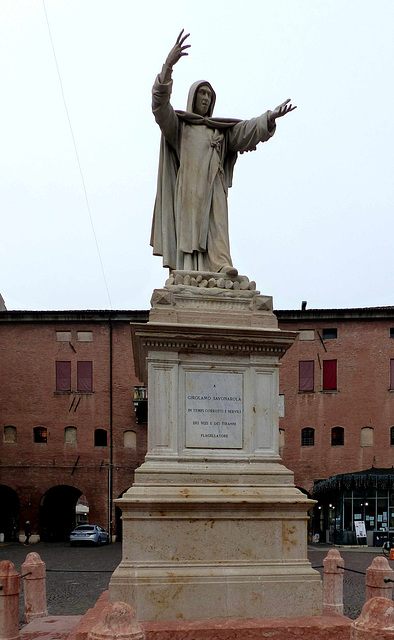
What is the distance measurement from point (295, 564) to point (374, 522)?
32.0 meters

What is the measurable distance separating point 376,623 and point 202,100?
244 inches

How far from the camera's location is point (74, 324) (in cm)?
4481

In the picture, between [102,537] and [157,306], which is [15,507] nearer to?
[102,537]

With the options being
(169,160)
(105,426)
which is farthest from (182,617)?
(105,426)

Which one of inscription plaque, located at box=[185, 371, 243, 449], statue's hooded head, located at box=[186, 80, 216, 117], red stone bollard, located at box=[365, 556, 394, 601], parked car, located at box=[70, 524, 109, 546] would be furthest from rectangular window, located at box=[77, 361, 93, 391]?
inscription plaque, located at box=[185, 371, 243, 449]

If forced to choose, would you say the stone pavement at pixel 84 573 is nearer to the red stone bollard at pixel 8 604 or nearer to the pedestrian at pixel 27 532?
the pedestrian at pixel 27 532

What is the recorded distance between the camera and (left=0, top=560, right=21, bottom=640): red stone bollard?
275 inches

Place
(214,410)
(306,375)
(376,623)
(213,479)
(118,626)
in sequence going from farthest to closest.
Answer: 1. (306,375)
2. (214,410)
3. (213,479)
4. (376,623)
5. (118,626)

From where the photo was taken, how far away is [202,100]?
27.6 ft

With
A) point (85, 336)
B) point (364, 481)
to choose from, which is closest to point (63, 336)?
point (85, 336)

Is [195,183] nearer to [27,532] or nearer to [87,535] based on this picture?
[87,535]

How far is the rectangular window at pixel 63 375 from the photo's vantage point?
4419 centimetres

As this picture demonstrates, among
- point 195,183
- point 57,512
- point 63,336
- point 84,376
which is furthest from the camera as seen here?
point 57,512

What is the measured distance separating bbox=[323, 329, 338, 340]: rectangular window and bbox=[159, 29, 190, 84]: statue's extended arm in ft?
124
